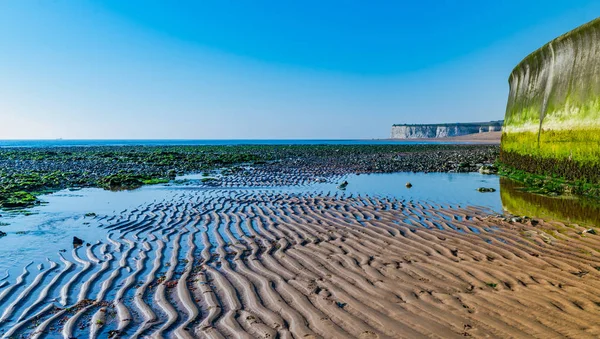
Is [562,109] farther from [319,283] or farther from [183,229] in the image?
[183,229]

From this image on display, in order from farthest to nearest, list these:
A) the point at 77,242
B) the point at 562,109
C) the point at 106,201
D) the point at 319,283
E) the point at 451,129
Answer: the point at 451,129 < the point at 562,109 < the point at 106,201 < the point at 77,242 < the point at 319,283

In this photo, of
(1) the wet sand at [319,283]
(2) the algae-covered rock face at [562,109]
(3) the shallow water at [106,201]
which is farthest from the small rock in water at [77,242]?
(2) the algae-covered rock face at [562,109]

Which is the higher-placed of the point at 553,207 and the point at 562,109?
the point at 562,109

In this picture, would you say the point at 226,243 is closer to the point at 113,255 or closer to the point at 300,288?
the point at 113,255

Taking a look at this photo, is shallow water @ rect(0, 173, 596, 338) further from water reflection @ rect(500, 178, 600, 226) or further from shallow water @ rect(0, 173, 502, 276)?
water reflection @ rect(500, 178, 600, 226)

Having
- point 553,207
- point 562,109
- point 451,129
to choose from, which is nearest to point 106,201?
point 553,207

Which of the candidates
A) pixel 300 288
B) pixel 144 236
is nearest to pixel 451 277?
pixel 300 288

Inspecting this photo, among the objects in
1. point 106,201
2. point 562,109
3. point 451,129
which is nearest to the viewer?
point 106,201
